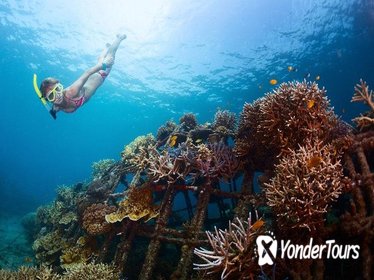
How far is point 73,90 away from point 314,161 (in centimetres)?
587

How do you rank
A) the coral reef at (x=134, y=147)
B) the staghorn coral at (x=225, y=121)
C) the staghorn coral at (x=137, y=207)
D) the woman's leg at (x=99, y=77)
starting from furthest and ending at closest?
the coral reef at (x=134, y=147)
the staghorn coral at (x=225, y=121)
the woman's leg at (x=99, y=77)
the staghorn coral at (x=137, y=207)

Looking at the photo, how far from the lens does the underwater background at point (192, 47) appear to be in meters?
23.3

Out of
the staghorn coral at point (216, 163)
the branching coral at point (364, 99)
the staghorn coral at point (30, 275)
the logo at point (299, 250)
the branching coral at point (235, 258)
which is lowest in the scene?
the staghorn coral at point (30, 275)

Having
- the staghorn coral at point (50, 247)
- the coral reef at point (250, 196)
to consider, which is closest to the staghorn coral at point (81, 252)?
the coral reef at point (250, 196)

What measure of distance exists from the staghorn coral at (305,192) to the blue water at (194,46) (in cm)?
2163

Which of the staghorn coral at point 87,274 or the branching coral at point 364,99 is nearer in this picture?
the branching coral at point 364,99

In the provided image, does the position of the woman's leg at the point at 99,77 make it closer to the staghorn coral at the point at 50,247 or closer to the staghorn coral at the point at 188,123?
the staghorn coral at the point at 188,123

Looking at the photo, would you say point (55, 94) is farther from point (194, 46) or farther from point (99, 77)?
point (194, 46)

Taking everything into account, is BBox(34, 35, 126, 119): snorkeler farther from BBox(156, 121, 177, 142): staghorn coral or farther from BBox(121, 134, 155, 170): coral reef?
BBox(156, 121, 177, 142): staghorn coral

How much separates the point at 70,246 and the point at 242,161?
238 inches

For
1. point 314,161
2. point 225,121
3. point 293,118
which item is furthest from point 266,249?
point 225,121

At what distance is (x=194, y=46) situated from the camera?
92.7ft

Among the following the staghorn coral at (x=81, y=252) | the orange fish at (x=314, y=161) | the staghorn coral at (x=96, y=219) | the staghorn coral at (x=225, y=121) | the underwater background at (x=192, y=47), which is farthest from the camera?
the underwater background at (x=192, y=47)

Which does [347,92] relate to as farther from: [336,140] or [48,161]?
[48,161]
